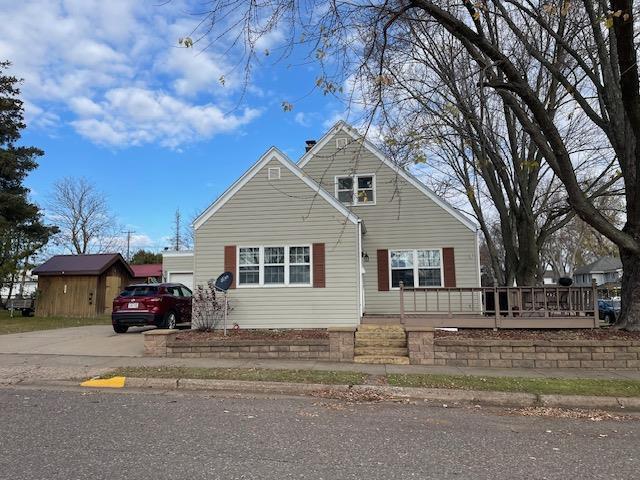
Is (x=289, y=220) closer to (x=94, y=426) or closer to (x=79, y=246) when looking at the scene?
(x=94, y=426)

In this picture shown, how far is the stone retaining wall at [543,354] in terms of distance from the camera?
32.8ft

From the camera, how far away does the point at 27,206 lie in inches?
1154

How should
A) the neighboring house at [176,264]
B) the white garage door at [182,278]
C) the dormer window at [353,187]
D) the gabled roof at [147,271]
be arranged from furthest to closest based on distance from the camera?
the gabled roof at [147,271], the white garage door at [182,278], the neighboring house at [176,264], the dormer window at [353,187]

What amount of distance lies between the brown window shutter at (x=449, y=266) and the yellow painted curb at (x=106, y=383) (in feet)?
36.2

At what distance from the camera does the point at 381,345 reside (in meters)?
11.6

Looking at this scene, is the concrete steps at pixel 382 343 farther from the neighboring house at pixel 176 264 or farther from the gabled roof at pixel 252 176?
the neighboring house at pixel 176 264

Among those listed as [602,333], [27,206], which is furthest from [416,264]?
[27,206]

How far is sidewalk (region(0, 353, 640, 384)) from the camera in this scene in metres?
9.34

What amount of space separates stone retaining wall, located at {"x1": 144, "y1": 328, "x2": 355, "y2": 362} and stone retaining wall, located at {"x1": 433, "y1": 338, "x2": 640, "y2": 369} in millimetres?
2019

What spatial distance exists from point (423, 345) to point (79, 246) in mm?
48746

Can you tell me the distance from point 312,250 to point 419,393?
24.7 ft

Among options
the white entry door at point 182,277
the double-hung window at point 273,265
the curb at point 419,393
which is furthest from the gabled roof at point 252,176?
the white entry door at point 182,277

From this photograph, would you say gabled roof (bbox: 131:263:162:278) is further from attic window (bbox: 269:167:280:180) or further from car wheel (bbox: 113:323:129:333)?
attic window (bbox: 269:167:280:180)

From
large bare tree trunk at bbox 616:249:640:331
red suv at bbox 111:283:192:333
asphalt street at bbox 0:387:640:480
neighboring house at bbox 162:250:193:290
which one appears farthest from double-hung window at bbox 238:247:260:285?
neighboring house at bbox 162:250:193:290
